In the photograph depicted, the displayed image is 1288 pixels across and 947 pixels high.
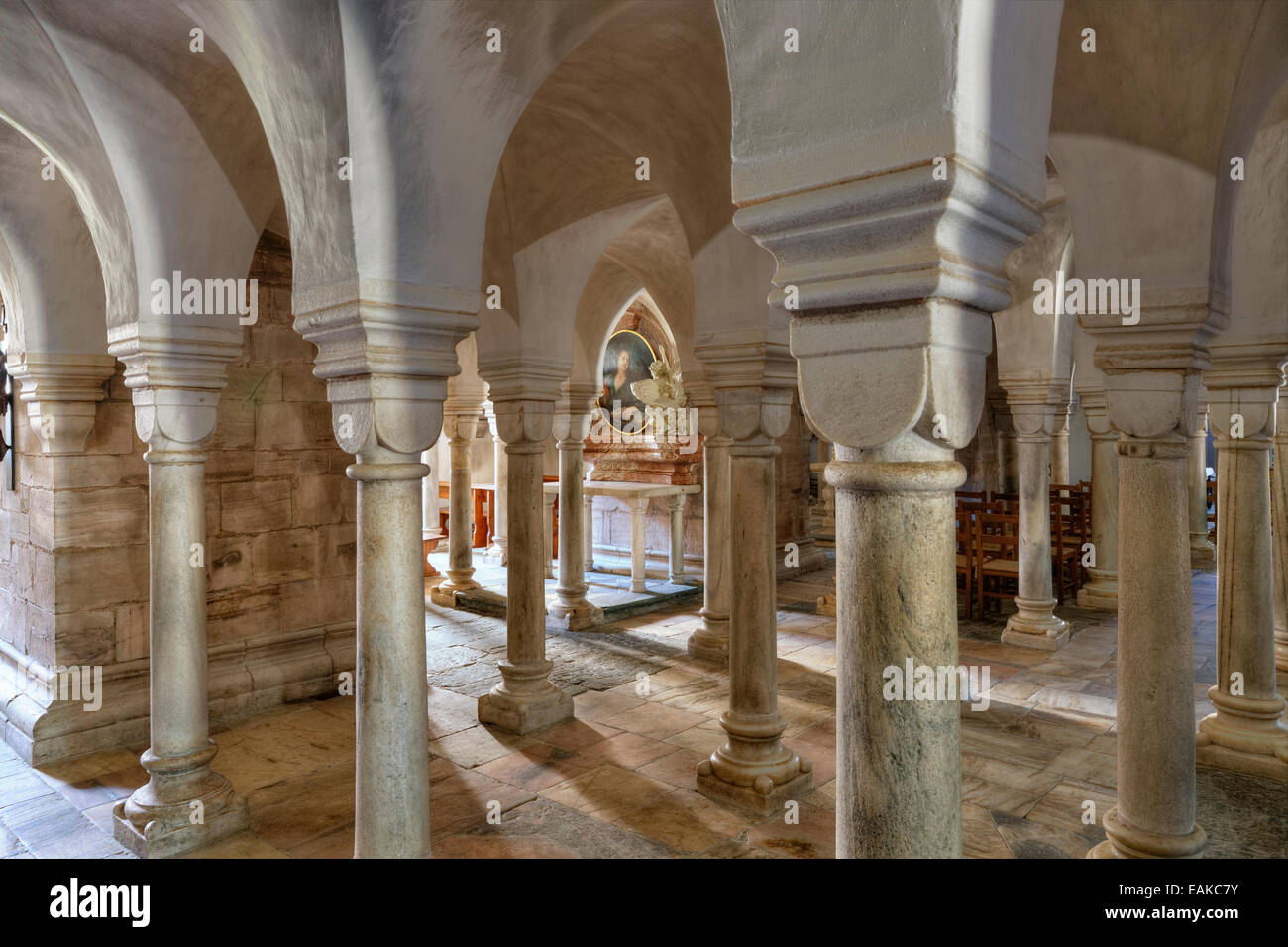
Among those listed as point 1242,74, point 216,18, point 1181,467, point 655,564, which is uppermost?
point 216,18

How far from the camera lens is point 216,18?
2.97 metres

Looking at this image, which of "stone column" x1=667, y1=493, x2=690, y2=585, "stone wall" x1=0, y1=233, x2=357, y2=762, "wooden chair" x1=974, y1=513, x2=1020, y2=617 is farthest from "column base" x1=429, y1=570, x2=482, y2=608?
"wooden chair" x1=974, y1=513, x2=1020, y2=617

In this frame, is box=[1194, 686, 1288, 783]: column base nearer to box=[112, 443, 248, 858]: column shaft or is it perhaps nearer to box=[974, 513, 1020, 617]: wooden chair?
box=[974, 513, 1020, 617]: wooden chair

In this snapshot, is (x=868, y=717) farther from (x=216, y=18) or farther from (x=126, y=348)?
(x=126, y=348)

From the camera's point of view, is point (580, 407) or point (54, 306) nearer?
point (54, 306)

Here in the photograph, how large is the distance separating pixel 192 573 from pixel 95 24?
244 cm

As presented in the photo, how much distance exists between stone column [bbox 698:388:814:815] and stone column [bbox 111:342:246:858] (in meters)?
2.53

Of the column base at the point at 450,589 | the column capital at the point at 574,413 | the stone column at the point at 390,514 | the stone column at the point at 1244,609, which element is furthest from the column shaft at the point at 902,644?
the column base at the point at 450,589

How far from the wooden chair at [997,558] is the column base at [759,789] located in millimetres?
4249

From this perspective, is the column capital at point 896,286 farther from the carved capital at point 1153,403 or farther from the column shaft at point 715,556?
the column shaft at point 715,556

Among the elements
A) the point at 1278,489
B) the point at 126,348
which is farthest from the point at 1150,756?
the point at 126,348
